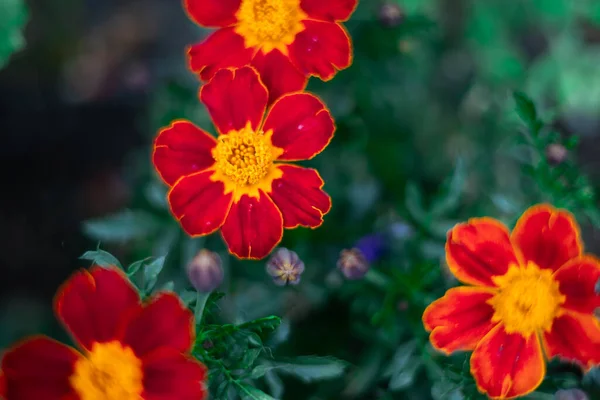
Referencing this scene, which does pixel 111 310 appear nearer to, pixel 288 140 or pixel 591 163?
pixel 288 140

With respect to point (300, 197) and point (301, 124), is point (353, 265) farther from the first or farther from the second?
point (301, 124)

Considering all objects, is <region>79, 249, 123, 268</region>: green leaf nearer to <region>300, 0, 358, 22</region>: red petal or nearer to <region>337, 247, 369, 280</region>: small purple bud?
<region>337, 247, 369, 280</region>: small purple bud

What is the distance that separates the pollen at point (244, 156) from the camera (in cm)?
151

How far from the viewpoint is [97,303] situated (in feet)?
4.39

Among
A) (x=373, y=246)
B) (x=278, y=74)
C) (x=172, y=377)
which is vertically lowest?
(x=373, y=246)

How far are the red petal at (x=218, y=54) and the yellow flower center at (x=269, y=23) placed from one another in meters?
0.02

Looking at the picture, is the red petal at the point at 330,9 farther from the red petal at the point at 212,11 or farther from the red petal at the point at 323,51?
the red petal at the point at 212,11

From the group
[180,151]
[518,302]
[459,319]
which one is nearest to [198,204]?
[180,151]

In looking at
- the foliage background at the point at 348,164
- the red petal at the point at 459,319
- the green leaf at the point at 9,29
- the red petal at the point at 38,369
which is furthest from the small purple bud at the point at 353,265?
the green leaf at the point at 9,29

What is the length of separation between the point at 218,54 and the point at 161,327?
0.65 metres

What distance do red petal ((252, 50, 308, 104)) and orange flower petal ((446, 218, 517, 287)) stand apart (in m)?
0.49

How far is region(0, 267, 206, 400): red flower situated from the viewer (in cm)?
129

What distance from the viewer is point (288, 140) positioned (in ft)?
5.01

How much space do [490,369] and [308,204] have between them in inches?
20.2
